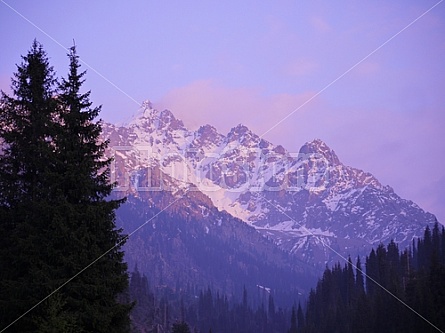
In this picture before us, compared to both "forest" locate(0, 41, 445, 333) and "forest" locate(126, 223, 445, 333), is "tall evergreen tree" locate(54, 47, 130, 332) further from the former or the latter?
"forest" locate(126, 223, 445, 333)

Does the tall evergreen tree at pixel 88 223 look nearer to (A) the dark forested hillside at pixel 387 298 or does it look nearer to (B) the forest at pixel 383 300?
(B) the forest at pixel 383 300

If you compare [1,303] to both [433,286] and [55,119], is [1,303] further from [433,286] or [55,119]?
[433,286]

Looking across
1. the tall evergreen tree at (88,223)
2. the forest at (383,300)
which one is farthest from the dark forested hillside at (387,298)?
the tall evergreen tree at (88,223)

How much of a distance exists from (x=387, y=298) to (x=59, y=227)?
100977 mm

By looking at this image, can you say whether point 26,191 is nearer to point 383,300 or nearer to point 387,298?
point 387,298

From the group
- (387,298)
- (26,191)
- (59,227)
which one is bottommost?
(59,227)

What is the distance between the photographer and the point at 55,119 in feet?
120

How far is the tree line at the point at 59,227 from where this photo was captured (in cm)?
3212

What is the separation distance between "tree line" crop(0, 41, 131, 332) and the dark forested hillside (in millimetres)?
63402

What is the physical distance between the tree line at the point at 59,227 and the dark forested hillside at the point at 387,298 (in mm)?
63402

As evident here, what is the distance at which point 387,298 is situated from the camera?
406 feet

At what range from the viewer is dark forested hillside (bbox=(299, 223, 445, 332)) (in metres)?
99.4

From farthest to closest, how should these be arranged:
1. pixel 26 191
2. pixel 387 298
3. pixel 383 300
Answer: pixel 383 300 → pixel 387 298 → pixel 26 191

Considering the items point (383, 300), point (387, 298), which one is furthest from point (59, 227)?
point (383, 300)
